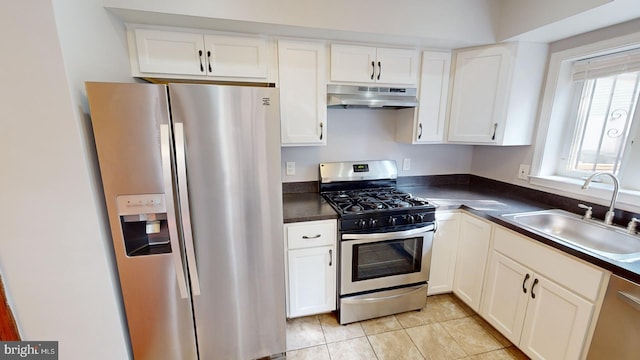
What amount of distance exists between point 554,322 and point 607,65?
1.71 meters

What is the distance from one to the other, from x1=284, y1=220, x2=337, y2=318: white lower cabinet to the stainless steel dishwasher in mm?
1409

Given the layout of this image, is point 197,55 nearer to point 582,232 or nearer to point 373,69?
point 373,69

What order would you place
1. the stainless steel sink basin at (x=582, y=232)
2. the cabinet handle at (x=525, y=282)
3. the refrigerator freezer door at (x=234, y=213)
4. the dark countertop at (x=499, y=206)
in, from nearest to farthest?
the dark countertop at (x=499, y=206), the refrigerator freezer door at (x=234, y=213), the stainless steel sink basin at (x=582, y=232), the cabinet handle at (x=525, y=282)

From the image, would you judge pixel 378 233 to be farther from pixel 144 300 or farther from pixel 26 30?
pixel 26 30

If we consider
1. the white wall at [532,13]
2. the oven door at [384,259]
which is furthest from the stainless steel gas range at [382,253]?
the white wall at [532,13]

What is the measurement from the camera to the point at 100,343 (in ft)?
4.32

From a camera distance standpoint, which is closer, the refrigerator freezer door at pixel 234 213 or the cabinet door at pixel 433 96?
the refrigerator freezer door at pixel 234 213

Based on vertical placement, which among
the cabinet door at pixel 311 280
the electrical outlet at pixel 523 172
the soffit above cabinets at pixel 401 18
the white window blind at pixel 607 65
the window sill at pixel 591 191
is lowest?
the cabinet door at pixel 311 280

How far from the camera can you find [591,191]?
171cm

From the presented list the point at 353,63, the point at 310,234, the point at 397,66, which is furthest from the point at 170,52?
the point at 397,66

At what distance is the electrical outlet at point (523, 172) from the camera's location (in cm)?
212

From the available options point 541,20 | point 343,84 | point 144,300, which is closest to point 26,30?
point 144,300

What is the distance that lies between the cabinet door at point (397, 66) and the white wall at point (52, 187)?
5.80 ft

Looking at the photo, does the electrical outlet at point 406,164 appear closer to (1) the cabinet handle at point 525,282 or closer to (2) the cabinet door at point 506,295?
(2) the cabinet door at point 506,295
